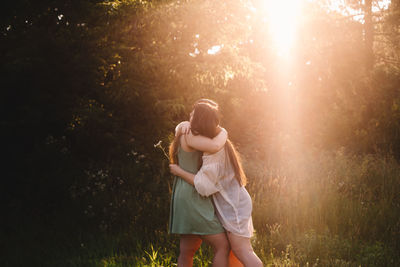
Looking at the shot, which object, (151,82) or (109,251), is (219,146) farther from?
(151,82)

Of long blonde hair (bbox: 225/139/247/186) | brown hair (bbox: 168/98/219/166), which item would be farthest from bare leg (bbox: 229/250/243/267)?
brown hair (bbox: 168/98/219/166)

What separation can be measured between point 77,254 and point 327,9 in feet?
48.0

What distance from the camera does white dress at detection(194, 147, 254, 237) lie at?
9.41 feet

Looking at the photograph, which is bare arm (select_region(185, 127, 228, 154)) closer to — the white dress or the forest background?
the white dress

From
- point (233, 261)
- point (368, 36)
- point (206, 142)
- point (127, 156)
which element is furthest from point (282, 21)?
point (233, 261)

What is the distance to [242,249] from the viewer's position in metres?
2.85

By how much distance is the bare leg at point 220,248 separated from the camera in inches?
113

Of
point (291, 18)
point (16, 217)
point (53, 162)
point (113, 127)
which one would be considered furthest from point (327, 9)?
point (16, 217)

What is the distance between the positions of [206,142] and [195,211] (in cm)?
55

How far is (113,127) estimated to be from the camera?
6.84 metres

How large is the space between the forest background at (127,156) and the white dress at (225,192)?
1.20m

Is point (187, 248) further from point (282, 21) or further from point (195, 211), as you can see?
point (282, 21)

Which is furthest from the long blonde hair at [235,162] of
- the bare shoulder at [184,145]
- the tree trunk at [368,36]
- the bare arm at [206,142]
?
the tree trunk at [368,36]

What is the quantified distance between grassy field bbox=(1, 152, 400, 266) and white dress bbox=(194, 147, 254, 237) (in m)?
1.13
